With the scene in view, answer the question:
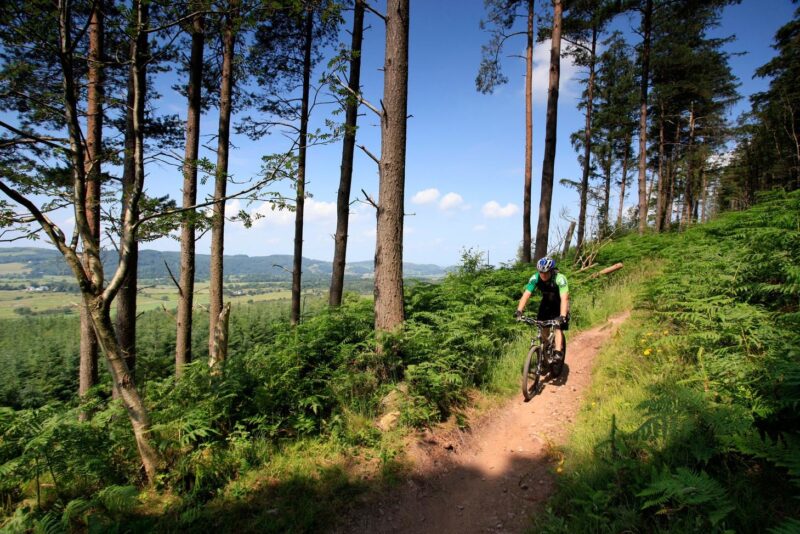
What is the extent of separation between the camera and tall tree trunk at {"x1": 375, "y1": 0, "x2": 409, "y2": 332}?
540cm

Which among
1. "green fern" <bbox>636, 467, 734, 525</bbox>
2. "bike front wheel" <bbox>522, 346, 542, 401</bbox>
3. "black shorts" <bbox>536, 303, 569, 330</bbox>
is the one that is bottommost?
"bike front wheel" <bbox>522, 346, 542, 401</bbox>

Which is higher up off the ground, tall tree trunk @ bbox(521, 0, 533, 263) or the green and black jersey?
tall tree trunk @ bbox(521, 0, 533, 263)

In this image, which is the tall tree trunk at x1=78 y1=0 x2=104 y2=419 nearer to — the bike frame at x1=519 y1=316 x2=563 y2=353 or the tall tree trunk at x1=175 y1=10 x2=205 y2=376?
the tall tree trunk at x1=175 y1=10 x2=205 y2=376

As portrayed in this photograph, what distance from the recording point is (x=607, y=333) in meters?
7.62

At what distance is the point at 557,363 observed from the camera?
5.97 metres

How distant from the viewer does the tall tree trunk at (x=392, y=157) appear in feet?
17.7

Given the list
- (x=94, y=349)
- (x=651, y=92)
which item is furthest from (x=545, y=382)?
(x=651, y=92)

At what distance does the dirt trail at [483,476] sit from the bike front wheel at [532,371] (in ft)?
0.47

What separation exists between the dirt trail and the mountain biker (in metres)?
1.13

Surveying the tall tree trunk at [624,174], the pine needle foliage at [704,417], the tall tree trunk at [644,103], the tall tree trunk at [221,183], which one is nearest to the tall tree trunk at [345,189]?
the tall tree trunk at [221,183]

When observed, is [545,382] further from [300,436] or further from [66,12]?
[66,12]

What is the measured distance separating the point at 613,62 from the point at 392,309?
776 inches

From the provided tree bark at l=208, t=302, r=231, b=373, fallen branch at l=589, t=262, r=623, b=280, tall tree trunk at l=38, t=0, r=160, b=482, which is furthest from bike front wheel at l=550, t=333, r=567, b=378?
fallen branch at l=589, t=262, r=623, b=280

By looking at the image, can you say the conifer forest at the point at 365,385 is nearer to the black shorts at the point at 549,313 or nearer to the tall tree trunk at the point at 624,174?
the black shorts at the point at 549,313
